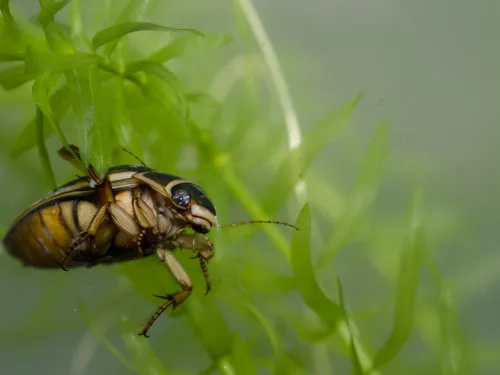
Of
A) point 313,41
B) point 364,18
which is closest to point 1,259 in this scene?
point 313,41

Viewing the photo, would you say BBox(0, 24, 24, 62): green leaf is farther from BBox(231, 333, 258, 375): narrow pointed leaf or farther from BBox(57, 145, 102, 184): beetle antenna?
BBox(231, 333, 258, 375): narrow pointed leaf

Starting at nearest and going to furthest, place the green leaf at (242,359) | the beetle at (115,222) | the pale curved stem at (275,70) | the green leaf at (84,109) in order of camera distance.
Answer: the green leaf at (84,109) < the beetle at (115,222) < the green leaf at (242,359) < the pale curved stem at (275,70)

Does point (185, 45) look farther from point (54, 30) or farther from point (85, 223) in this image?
point (85, 223)

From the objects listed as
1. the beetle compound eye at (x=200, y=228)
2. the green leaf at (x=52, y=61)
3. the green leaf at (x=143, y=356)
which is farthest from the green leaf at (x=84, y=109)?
the green leaf at (x=143, y=356)

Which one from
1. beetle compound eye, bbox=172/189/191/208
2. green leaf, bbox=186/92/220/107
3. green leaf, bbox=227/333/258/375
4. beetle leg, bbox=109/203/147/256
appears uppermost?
green leaf, bbox=186/92/220/107

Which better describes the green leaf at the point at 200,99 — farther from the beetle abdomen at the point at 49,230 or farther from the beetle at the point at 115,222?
the beetle abdomen at the point at 49,230

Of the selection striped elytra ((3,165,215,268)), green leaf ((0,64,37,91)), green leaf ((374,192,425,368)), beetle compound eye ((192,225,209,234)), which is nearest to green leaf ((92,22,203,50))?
green leaf ((0,64,37,91))
